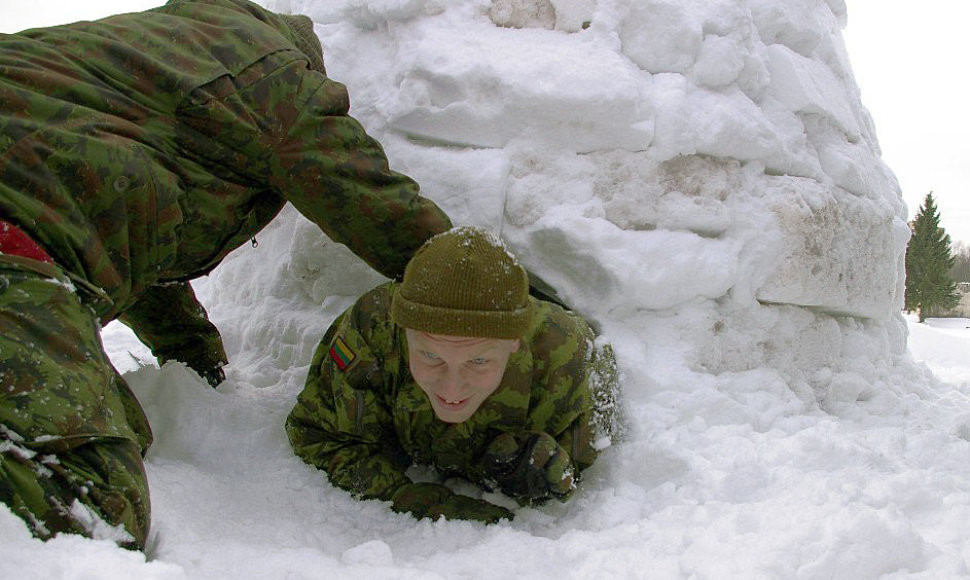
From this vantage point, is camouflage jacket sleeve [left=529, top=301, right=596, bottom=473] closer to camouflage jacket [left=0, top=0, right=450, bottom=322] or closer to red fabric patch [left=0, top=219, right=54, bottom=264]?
camouflage jacket [left=0, top=0, right=450, bottom=322]

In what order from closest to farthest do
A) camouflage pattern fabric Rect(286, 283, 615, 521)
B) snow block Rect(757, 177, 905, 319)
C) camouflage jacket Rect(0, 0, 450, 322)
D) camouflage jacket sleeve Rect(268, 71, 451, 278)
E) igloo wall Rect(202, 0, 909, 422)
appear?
camouflage jacket Rect(0, 0, 450, 322) < camouflage jacket sleeve Rect(268, 71, 451, 278) < camouflage pattern fabric Rect(286, 283, 615, 521) < igloo wall Rect(202, 0, 909, 422) < snow block Rect(757, 177, 905, 319)

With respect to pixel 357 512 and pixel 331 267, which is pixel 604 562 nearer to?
pixel 357 512

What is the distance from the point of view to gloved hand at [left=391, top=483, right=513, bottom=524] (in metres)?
1.74

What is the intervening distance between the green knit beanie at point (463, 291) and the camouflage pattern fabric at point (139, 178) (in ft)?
0.79

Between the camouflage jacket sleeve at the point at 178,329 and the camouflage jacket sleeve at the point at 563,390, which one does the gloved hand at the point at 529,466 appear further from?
the camouflage jacket sleeve at the point at 178,329

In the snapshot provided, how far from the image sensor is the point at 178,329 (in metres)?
2.44

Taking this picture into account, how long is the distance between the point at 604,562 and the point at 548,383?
1.82 feet

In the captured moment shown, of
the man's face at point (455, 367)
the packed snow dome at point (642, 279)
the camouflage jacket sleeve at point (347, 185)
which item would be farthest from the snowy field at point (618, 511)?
the camouflage jacket sleeve at point (347, 185)

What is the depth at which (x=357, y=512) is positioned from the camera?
1784 millimetres

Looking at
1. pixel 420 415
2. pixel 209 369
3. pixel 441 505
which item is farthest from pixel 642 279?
pixel 209 369

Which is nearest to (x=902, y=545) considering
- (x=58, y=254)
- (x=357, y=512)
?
(x=357, y=512)

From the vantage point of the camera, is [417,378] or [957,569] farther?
[417,378]

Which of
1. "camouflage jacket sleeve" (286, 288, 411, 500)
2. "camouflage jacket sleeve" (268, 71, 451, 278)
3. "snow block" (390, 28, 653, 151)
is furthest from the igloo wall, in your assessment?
"camouflage jacket sleeve" (286, 288, 411, 500)

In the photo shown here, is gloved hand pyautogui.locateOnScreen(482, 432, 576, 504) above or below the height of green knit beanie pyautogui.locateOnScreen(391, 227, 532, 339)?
below
